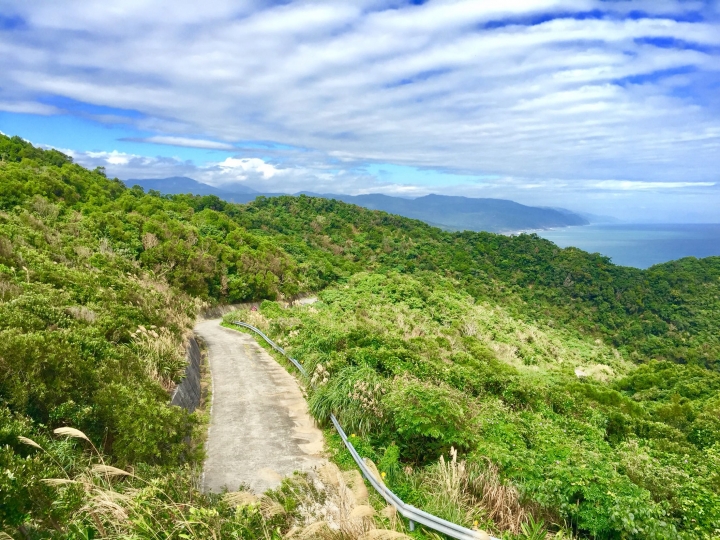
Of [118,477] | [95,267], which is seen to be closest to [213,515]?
[118,477]

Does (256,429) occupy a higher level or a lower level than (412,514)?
lower

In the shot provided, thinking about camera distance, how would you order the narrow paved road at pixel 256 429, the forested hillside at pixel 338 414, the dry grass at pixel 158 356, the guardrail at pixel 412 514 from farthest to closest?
the dry grass at pixel 158 356 < the narrow paved road at pixel 256 429 < the guardrail at pixel 412 514 < the forested hillside at pixel 338 414

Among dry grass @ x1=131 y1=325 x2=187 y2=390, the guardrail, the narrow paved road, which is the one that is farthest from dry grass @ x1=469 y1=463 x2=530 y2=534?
dry grass @ x1=131 y1=325 x2=187 y2=390

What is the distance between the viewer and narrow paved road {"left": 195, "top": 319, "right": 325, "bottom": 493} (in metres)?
7.20

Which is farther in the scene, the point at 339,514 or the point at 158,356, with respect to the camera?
the point at 158,356

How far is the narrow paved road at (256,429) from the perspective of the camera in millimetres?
7199

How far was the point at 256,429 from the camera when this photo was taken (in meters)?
9.02

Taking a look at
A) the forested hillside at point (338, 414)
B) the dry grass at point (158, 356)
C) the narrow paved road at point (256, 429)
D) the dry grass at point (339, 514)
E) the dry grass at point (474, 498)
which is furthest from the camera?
the dry grass at point (158, 356)

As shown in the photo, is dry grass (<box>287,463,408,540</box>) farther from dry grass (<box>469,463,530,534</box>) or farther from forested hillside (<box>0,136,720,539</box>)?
dry grass (<box>469,463,530,534</box>)

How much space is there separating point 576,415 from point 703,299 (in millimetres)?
63169

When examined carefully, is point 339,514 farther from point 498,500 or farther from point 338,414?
point 338,414

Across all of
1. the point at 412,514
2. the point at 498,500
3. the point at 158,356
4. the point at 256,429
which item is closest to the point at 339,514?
the point at 412,514

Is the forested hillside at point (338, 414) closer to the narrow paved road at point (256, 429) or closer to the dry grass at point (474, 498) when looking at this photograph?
the dry grass at point (474, 498)

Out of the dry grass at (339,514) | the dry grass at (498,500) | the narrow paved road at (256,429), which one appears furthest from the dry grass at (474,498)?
the narrow paved road at (256,429)
